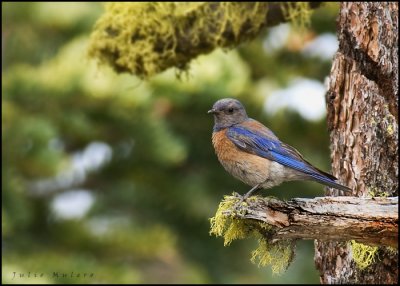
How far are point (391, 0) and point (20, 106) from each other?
13.2 ft

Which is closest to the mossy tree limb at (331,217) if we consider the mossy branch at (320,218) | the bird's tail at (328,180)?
the mossy branch at (320,218)

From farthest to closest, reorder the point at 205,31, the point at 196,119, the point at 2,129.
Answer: the point at 196,119 → the point at 2,129 → the point at 205,31

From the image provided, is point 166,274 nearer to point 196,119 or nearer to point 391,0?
point 196,119

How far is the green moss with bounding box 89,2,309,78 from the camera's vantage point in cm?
699

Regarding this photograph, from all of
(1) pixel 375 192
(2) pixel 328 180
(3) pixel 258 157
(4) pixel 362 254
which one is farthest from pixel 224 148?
(4) pixel 362 254

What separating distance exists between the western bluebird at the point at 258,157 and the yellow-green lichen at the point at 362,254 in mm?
474

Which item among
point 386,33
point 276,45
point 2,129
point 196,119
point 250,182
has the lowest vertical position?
point 250,182

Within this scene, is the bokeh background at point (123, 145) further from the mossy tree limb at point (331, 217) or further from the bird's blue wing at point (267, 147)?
the mossy tree limb at point (331, 217)

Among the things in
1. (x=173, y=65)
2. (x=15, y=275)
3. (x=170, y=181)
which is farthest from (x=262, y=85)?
(x=15, y=275)

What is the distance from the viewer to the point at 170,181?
31.5ft

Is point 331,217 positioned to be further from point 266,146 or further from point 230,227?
point 266,146

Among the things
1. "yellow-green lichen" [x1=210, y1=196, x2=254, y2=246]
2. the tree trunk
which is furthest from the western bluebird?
"yellow-green lichen" [x1=210, y1=196, x2=254, y2=246]

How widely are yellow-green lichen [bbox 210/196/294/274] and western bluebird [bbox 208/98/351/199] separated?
55 cm

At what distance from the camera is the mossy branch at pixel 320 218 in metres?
4.52
